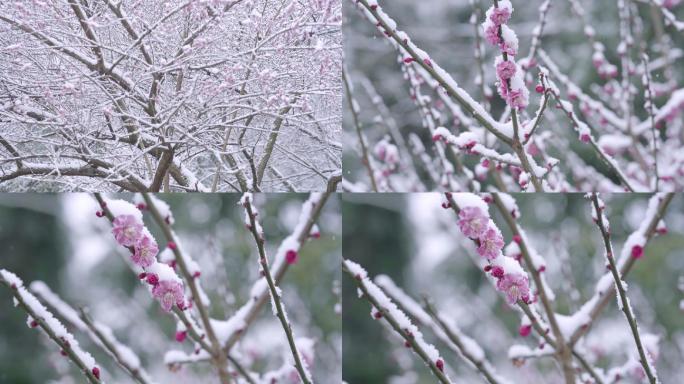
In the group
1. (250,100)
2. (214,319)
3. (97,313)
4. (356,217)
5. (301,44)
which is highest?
(301,44)

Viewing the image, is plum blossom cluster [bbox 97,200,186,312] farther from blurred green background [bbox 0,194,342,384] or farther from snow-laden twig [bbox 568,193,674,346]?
snow-laden twig [bbox 568,193,674,346]

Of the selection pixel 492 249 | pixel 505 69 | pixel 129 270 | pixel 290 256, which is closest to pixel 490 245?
pixel 492 249

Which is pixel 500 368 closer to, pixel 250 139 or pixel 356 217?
pixel 356 217

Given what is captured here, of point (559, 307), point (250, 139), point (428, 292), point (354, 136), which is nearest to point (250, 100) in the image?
point (250, 139)

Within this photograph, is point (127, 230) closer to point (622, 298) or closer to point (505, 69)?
point (505, 69)

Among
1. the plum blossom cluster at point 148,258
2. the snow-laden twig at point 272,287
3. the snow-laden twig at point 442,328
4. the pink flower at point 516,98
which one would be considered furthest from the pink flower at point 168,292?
the pink flower at point 516,98

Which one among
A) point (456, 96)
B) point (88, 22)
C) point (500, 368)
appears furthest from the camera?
point (500, 368)

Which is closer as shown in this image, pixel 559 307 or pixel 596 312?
pixel 596 312

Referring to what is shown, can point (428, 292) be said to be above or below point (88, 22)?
below
